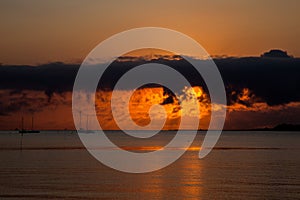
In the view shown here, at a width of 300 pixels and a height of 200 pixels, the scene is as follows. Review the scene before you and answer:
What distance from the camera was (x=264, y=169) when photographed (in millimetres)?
93562

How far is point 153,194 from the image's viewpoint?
197ft

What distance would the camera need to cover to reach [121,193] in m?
60.9

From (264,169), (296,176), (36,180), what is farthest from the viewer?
(264,169)

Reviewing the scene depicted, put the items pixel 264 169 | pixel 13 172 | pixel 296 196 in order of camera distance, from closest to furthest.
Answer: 1. pixel 296 196
2. pixel 13 172
3. pixel 264 169

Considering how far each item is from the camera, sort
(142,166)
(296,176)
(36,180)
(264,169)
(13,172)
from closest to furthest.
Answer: (36,180) < (296,176) < (13,172) < (264,169) < (142,166)

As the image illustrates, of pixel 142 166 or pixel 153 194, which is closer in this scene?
pixel 153 194

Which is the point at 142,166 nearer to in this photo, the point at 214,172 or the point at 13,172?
the point at 214,172

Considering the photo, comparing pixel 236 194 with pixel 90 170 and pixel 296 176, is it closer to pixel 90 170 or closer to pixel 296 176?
pixel 296 176

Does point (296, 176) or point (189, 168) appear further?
point (189, 168)

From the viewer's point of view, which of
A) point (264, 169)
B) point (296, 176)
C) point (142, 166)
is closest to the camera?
point (296, 176)

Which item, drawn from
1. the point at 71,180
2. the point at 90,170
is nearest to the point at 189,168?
the point at 90,170

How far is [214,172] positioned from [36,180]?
28.5 metres

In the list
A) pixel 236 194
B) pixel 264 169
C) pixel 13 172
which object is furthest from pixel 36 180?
pixel 264 169

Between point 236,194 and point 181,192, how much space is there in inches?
229
